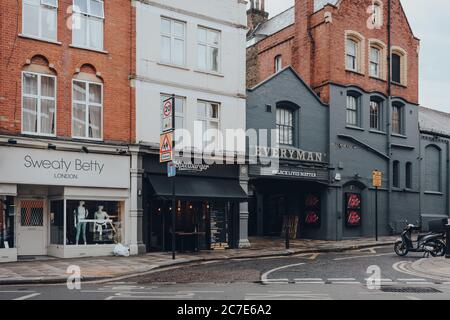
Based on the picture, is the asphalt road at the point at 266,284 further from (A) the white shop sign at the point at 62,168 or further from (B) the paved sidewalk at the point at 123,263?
(A) the white shop sign at the point at 62,168

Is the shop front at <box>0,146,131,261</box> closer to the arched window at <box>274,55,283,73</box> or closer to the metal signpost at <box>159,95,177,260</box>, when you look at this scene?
the metal signpost at <box>159,95,177,260</box>

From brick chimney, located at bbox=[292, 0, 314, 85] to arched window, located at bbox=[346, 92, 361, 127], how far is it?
2.47m

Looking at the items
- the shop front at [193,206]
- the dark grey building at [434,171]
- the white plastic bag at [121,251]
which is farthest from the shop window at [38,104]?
the dark grey building at [434,171]

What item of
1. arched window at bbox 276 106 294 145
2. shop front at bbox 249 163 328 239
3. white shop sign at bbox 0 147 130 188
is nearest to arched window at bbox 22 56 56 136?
white shop sign at bbox 0 147 130 188

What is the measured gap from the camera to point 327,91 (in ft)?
91.9

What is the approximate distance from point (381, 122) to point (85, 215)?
18132mm

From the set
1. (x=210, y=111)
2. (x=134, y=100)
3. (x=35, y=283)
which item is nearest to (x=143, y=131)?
(x=134, y=100)

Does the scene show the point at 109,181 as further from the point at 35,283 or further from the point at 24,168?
the point at 35,283

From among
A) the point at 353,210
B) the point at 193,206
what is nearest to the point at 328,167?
the point at 353,210

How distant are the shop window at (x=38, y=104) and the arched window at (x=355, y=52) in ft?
53.6

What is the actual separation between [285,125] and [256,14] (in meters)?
15.1

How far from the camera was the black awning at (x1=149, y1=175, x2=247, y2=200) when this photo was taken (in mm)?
20516

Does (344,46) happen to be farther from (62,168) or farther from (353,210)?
(62,168)

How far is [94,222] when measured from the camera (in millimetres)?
19906
